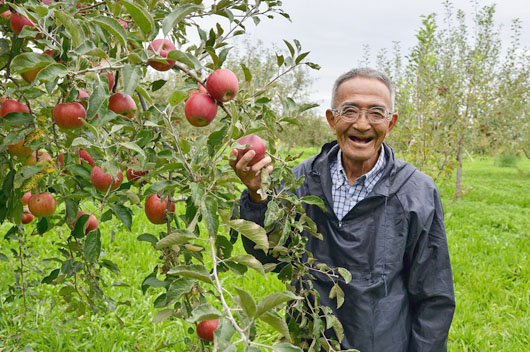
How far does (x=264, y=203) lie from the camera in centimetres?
142

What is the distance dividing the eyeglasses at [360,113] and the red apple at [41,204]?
1.00m

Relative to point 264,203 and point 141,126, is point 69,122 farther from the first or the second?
point 264,203

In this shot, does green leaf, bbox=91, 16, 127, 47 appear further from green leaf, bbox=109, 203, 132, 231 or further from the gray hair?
the gray hair

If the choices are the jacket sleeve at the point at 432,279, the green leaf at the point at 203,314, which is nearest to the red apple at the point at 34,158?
the green leaf at the point at 203,314

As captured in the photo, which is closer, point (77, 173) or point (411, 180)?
point (77, 173)

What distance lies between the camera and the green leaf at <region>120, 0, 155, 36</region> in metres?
0.74

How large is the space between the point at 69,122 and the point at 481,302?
11.0ft

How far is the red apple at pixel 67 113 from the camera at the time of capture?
977mm

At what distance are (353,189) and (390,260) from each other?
0.98 feet

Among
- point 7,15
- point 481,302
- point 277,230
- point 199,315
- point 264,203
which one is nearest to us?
point 199,315

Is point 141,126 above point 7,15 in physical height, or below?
below

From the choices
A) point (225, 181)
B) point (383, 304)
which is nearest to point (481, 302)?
point (383, 304)

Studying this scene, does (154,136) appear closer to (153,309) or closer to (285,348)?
(285,348)

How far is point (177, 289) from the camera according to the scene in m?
0.75
